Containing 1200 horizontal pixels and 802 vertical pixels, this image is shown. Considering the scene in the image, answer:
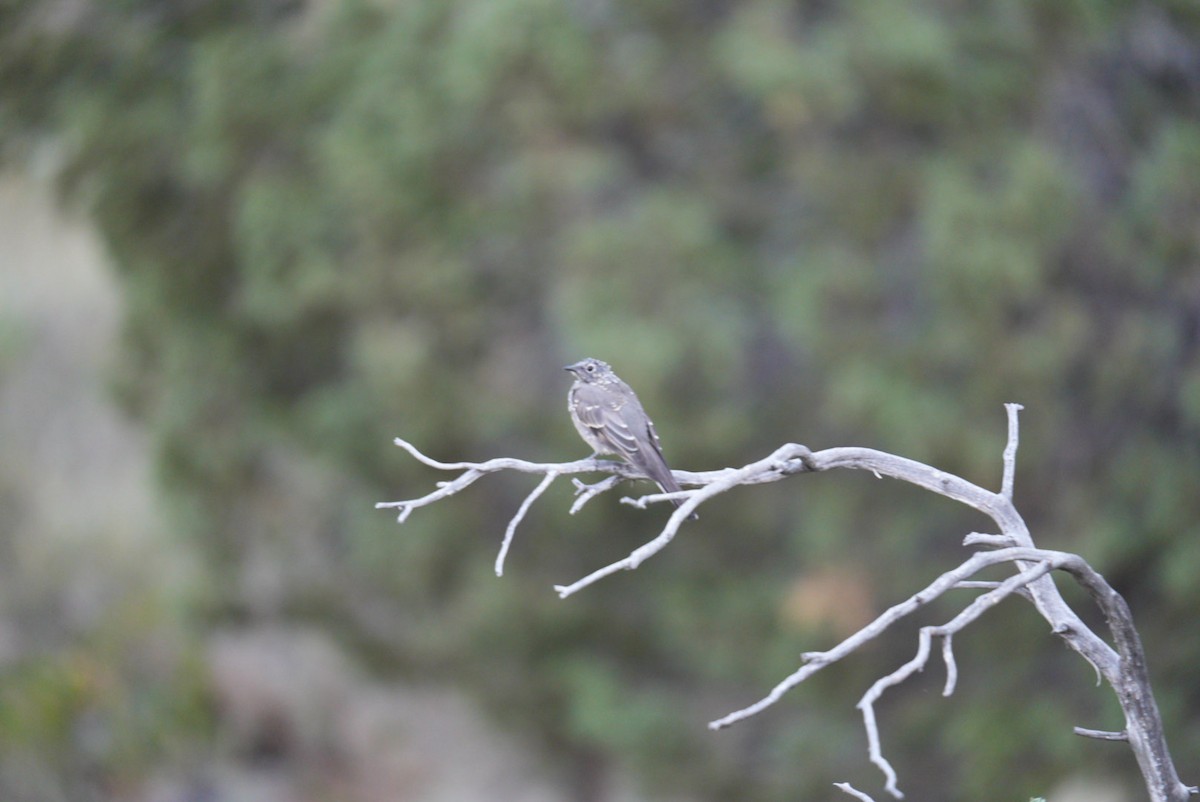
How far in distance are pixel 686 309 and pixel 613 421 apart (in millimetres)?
2420

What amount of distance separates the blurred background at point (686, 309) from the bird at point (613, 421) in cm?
145

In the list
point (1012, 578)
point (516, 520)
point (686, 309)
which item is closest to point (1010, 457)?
point (1012, 578)

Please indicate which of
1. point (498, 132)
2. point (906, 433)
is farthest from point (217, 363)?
point (906, 433)

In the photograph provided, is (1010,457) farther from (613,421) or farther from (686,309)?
(686,309)

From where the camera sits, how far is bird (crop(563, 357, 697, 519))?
516 cm

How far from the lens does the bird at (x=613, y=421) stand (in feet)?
16.9

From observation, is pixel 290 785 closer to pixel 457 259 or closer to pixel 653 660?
pixel 653 660

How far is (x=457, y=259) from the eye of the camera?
8320 mm

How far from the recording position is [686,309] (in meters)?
7.91

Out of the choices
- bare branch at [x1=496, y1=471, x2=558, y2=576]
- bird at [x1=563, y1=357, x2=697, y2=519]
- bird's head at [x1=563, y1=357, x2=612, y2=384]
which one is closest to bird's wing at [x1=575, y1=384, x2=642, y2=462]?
bird at [x1=563, y1=357, x2=697, y2=519]

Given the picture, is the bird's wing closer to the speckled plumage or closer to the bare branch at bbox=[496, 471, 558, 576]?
the speckled plumage

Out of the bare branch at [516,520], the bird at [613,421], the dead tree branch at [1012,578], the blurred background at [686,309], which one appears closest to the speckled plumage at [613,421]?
the bird at [613,421]

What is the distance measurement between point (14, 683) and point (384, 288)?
7350 mm

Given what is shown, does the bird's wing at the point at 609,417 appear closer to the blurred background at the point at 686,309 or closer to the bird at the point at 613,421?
the bird at the point at 613,421
